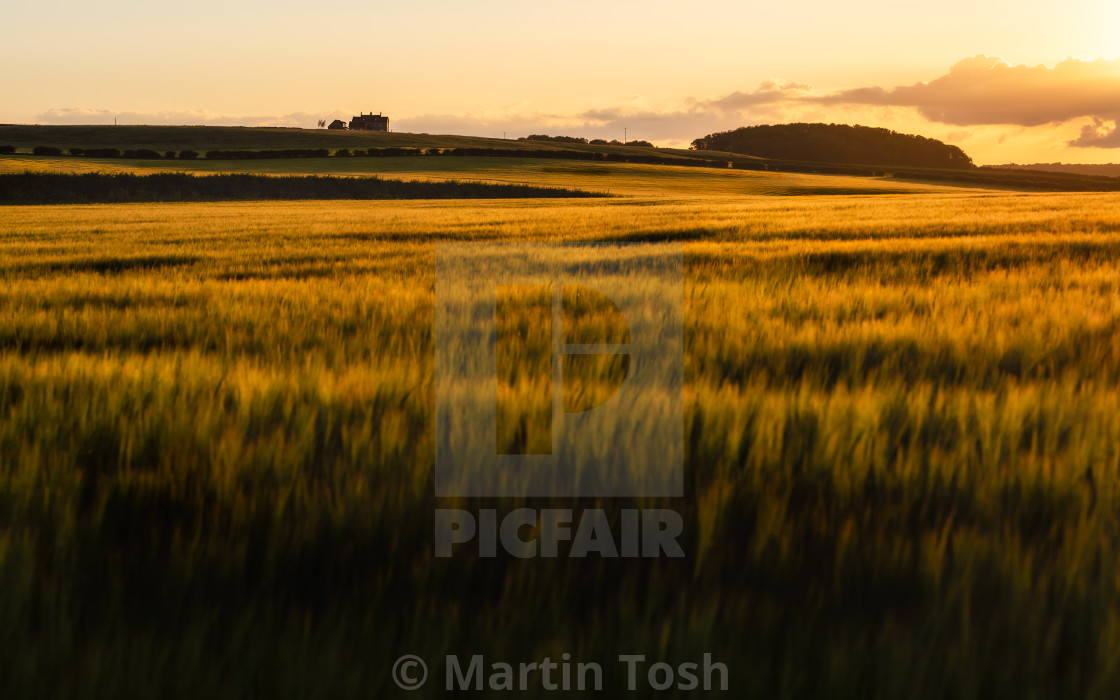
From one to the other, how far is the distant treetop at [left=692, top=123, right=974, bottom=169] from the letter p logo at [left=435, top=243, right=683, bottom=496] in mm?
163696

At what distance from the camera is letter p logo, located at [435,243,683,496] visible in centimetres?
159

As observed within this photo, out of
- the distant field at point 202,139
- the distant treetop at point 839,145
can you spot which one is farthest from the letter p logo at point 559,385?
the distant treetop at point 839,145

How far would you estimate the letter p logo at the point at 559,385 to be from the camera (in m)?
1.59

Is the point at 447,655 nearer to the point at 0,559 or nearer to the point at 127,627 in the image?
the point at 127,627

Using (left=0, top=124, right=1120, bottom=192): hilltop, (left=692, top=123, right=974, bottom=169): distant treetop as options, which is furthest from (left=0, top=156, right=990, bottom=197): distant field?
(left=692, top=123, right=974, bottom=169): distant treetop

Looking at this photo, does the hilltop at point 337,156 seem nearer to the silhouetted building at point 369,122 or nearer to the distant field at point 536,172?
the distant field at point 536,172

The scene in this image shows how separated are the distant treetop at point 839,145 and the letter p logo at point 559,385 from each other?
16370 cm

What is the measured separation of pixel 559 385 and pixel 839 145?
18196 cm

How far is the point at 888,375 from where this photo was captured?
8.52ft

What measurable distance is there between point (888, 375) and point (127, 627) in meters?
2.36

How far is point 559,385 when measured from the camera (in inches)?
91.2

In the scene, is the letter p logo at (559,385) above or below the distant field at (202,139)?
below

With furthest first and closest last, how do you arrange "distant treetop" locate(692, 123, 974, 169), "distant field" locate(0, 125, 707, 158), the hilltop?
1. "distant treetop" locate(692, 123, 974, 169)
2. "distant field" locate(0, 125, 707, 158)
3. the hilltop

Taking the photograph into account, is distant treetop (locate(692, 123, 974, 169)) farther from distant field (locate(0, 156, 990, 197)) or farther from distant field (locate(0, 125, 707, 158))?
distant field (locate(0, 156, 990, 197))
